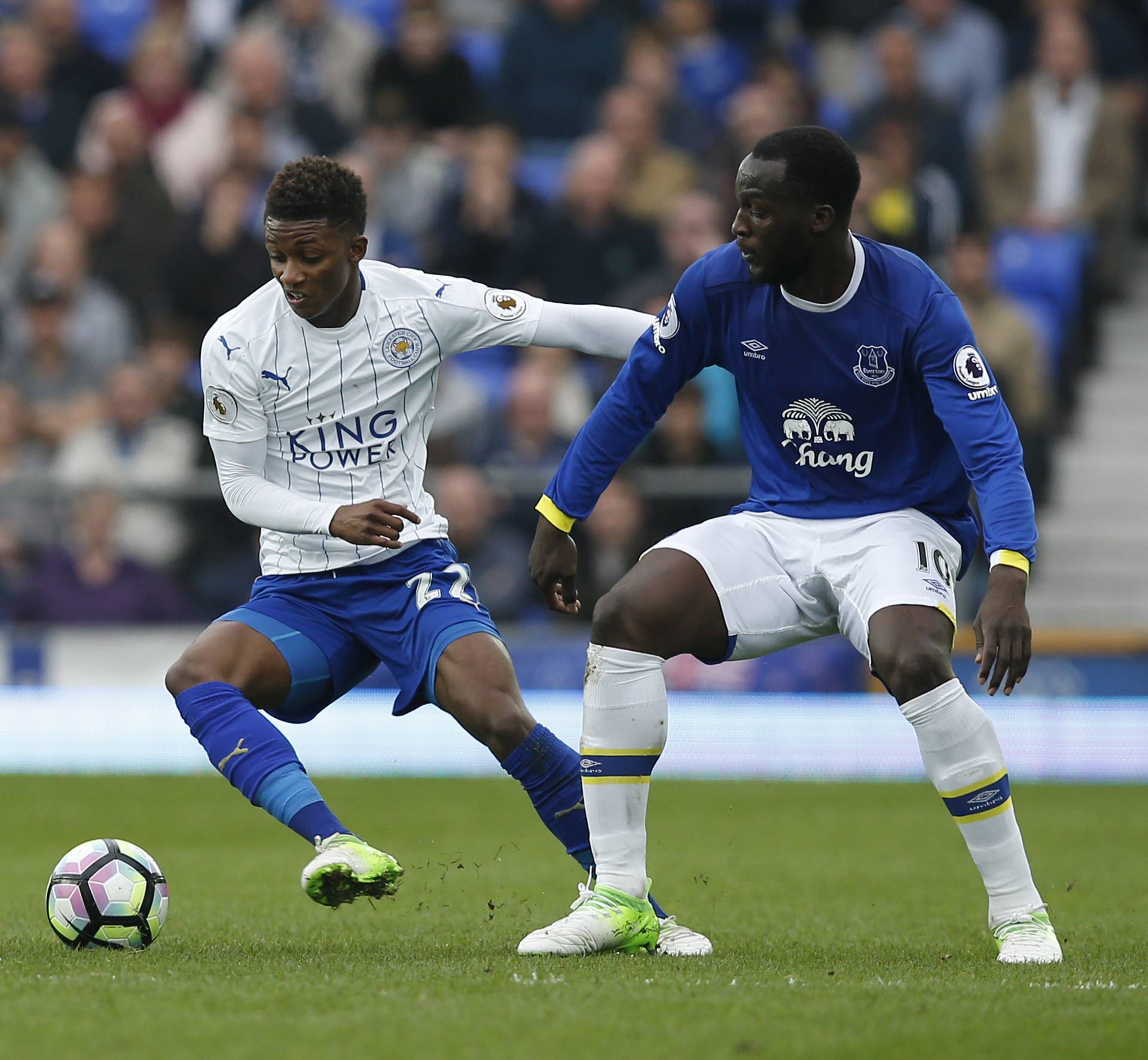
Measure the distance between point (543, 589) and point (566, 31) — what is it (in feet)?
32.3

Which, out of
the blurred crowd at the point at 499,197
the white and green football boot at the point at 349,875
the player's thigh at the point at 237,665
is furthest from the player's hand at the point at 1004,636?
the blurred crowd at the point at 499,197

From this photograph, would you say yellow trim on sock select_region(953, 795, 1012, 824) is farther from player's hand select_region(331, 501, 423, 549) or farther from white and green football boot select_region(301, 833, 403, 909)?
player's hand select_region(331, 501, 423, 549)

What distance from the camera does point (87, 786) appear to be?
1027 centimetres

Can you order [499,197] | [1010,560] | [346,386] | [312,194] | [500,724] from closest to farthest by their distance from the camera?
1. [1010,560]
2. [500,724]
3. [312,194]
4. [346,386]
5. [499,197]

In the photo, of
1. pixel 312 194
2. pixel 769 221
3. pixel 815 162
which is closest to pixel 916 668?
pixel 769 221

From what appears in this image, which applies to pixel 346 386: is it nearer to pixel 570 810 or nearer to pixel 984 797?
pixel 570 810

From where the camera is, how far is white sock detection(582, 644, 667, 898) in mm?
5047

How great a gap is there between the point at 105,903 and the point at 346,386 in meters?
1.58

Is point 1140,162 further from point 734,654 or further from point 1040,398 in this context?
point 734,654

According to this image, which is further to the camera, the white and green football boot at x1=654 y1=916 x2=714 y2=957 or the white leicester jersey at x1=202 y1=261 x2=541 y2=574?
the white leicester jersey at x1=202 y1=261 x2=541 y2=574

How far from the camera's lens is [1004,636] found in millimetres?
4625

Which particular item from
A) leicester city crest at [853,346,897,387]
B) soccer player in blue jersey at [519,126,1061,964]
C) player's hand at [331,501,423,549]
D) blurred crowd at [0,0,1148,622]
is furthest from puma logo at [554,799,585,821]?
blurred crowd at [0,0,1148,622]

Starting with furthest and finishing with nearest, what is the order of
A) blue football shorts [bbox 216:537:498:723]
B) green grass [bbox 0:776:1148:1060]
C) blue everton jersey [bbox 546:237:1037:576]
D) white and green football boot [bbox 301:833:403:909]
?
blue football shorts [bbox 216:537:498:723] < blue everton jersey [bbox 546:237:1037:576] < white and green football boot [bbox 301:833:403:909] < green grass [bbox 0:776:1148:1060]

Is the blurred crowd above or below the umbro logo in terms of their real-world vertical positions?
above
